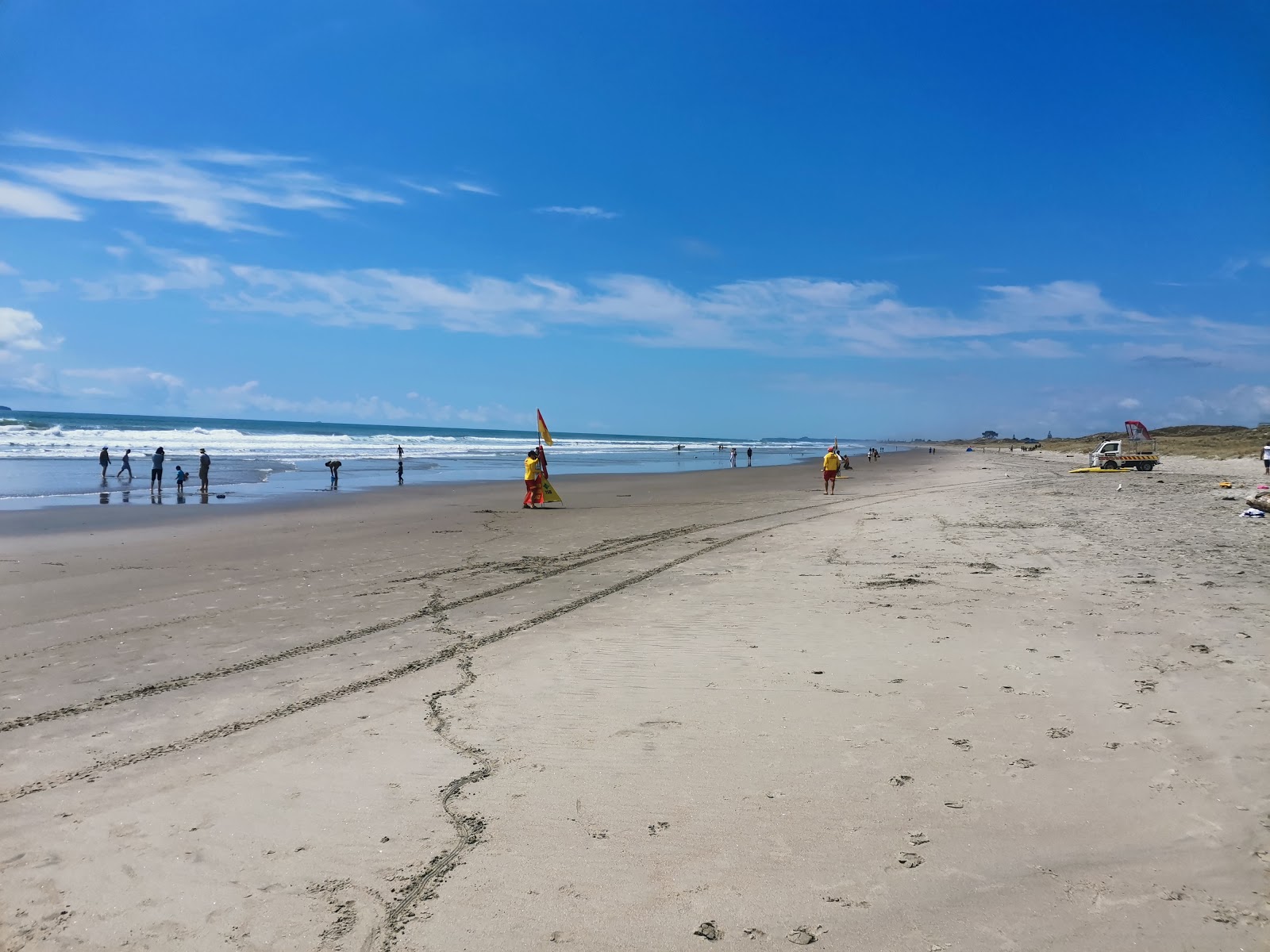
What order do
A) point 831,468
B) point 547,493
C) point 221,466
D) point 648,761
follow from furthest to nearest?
1. point 221,466
2. point 831,468
3. point 547,493
4. point 648,761

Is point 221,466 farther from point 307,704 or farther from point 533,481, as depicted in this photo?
point 307,704

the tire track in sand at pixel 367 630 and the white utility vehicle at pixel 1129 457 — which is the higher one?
the white utility vehicle at pixel 1129 457

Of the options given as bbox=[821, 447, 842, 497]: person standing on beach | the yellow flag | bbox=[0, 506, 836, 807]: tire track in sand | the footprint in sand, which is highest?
bbox=[821, 447, 842, 497]: person standing on beach

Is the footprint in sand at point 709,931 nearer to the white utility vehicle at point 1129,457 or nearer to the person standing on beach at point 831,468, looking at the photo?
the person standing on beach at point 831,468

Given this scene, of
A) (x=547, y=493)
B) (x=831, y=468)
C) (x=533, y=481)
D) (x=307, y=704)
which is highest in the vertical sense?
(x=831, y=468)

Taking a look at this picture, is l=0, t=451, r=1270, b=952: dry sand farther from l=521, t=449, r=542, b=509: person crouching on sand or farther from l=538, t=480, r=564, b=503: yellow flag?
l=538, t=480, r=564, b=503: yellow flag

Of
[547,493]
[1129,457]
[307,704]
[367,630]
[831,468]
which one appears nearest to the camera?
[307,704]

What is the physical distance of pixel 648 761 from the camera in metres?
4.59

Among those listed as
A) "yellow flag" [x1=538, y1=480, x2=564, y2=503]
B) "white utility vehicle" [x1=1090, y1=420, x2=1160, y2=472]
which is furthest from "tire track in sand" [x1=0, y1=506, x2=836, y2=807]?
"white utility vehicle" [x1=1090, y1=420, x2=1160, y2=472]

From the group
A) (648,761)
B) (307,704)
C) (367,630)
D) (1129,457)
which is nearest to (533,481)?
(367,630)

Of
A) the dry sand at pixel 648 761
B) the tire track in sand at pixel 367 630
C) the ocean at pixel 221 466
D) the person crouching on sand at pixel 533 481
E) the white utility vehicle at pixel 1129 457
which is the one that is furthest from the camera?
the white utility vehicle at pixel 1129 457

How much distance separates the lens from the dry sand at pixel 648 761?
313cm

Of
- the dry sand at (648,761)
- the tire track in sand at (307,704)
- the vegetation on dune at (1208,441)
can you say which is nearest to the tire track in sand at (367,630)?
the dry sand at (648,761)

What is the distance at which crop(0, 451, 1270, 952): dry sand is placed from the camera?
313 cm
